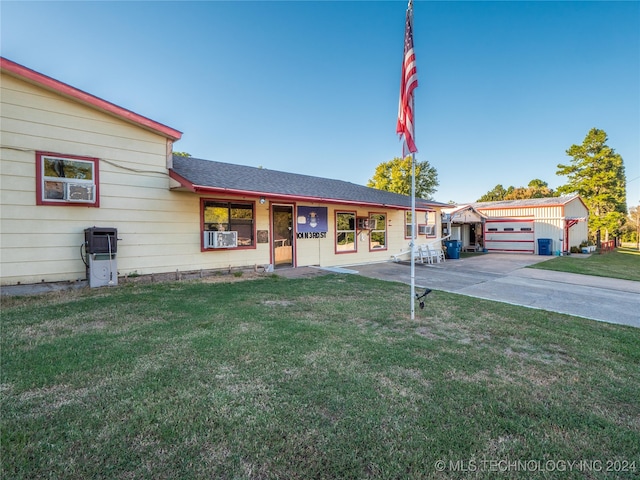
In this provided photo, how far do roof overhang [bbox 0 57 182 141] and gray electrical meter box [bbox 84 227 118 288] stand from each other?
8.59 feet

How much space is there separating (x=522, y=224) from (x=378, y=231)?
12.0 meters

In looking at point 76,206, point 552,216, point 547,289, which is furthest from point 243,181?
point 552,216

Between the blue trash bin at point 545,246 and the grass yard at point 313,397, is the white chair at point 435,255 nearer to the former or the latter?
the blue trash bin at point 545,246

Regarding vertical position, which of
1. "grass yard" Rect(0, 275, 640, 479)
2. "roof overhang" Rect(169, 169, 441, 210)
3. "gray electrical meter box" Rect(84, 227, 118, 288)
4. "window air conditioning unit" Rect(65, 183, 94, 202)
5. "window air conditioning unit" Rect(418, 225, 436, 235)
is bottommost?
"grass yard" Rect(0, 275, 640, 479)

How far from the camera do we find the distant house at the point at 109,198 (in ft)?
17.8

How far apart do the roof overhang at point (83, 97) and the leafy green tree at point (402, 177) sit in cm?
2654

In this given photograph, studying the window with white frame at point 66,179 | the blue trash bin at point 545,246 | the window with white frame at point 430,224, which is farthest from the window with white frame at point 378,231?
the blue trash bin at point 545,246

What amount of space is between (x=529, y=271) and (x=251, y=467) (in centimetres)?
1135

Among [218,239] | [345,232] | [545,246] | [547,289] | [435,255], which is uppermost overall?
[345,232]

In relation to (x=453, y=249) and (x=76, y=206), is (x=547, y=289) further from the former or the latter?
(x=76, y=206)

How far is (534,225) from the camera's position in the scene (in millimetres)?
17641

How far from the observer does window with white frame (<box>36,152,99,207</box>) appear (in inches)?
221

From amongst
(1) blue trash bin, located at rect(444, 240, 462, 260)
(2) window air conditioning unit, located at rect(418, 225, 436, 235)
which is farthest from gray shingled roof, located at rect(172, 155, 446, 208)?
(1) blue trash bin, located at rect(444, 240, 462, 260)

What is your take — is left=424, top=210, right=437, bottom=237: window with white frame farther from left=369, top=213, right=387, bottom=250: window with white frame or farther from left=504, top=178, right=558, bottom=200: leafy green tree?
left=504, top=178, right=558, bottom=200: leafy green tree
